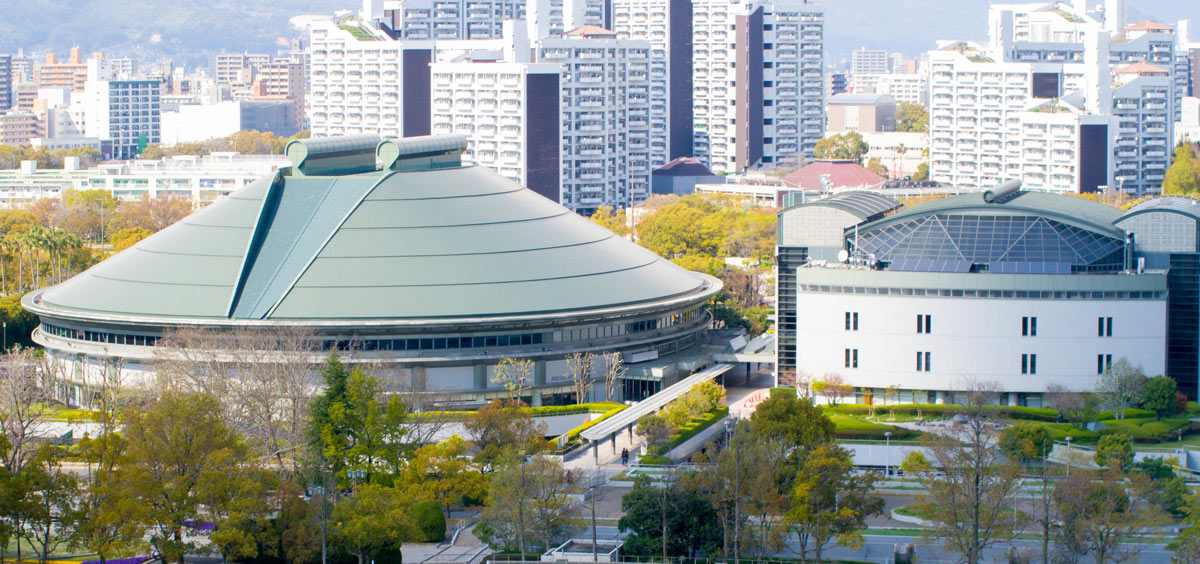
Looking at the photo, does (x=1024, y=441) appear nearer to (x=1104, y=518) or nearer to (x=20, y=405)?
(x=1104, y=518)

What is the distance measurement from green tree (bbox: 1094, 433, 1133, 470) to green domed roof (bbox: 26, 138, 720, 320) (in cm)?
2731

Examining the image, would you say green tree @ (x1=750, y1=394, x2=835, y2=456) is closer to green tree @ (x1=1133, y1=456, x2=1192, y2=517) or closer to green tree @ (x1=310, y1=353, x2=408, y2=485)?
green tree @ (x1=1133, y1=456, x2=1192, y2=517)

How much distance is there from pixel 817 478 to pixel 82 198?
124 meters

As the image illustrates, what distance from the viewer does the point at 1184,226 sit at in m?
89.6

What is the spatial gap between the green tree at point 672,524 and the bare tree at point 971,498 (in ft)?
25.7

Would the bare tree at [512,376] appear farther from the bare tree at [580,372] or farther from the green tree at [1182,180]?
the green tree at [1182,180]

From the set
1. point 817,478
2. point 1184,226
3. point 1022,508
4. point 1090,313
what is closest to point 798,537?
point 817,478

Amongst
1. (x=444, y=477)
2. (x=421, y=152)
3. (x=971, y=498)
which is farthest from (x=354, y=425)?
(x=421, y=152)

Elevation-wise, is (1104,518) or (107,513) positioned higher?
(107,513)

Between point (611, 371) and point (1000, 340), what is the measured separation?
19.1 meters

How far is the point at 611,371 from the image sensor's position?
8994 centimetres

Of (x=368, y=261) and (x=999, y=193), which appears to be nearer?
(x=368, y=261)

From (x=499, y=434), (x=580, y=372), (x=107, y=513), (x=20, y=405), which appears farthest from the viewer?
(x=580, y=372)

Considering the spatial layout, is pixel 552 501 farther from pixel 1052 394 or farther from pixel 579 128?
pixel 579 128
